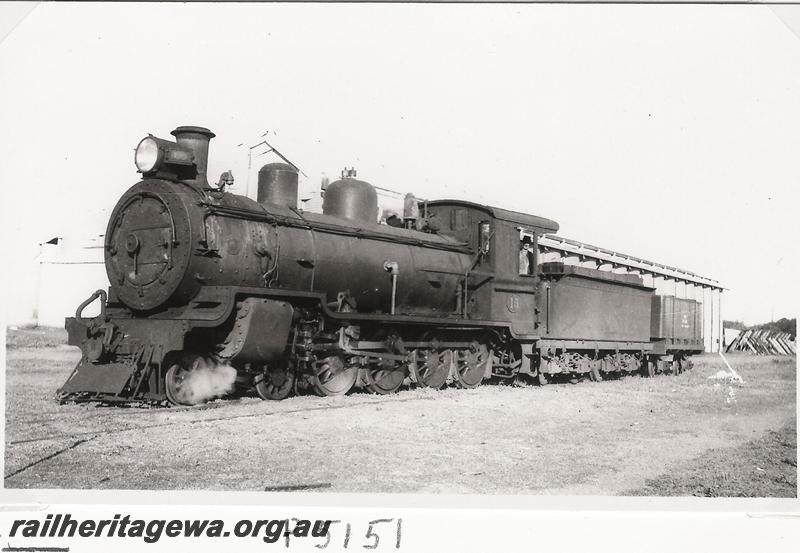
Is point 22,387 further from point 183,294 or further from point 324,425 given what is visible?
point 324,425

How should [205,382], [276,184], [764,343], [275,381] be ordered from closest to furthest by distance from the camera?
[205,382] < [275,381] < [276,184] < [764,343]

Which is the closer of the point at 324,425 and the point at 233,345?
the point at 324,425

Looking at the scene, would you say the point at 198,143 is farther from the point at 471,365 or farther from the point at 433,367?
the point at 471,365

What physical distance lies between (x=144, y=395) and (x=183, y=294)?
1.39 meters

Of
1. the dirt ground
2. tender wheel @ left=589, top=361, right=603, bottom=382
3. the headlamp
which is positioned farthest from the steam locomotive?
tender wheel @ left=589, top=361, right=603, bottom=382

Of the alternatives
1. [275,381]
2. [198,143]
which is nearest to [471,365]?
[275,381]

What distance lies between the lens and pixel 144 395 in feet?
30.3

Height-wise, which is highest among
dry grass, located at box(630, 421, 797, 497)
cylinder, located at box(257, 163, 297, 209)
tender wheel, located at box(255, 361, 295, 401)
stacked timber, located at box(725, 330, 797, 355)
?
cylinder, located at box(257, 163, 297, 209)

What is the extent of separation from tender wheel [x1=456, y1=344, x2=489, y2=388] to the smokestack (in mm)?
5969

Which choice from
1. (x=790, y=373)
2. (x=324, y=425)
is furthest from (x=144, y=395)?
(x=790, y=373)

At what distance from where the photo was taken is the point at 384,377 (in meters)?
12.0

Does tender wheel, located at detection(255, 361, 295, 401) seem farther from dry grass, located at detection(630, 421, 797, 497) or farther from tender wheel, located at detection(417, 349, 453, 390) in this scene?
dry grass, located at detection(630, 421, 797, 497)

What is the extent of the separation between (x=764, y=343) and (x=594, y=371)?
4.86 m

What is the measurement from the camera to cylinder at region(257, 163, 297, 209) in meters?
11.3
